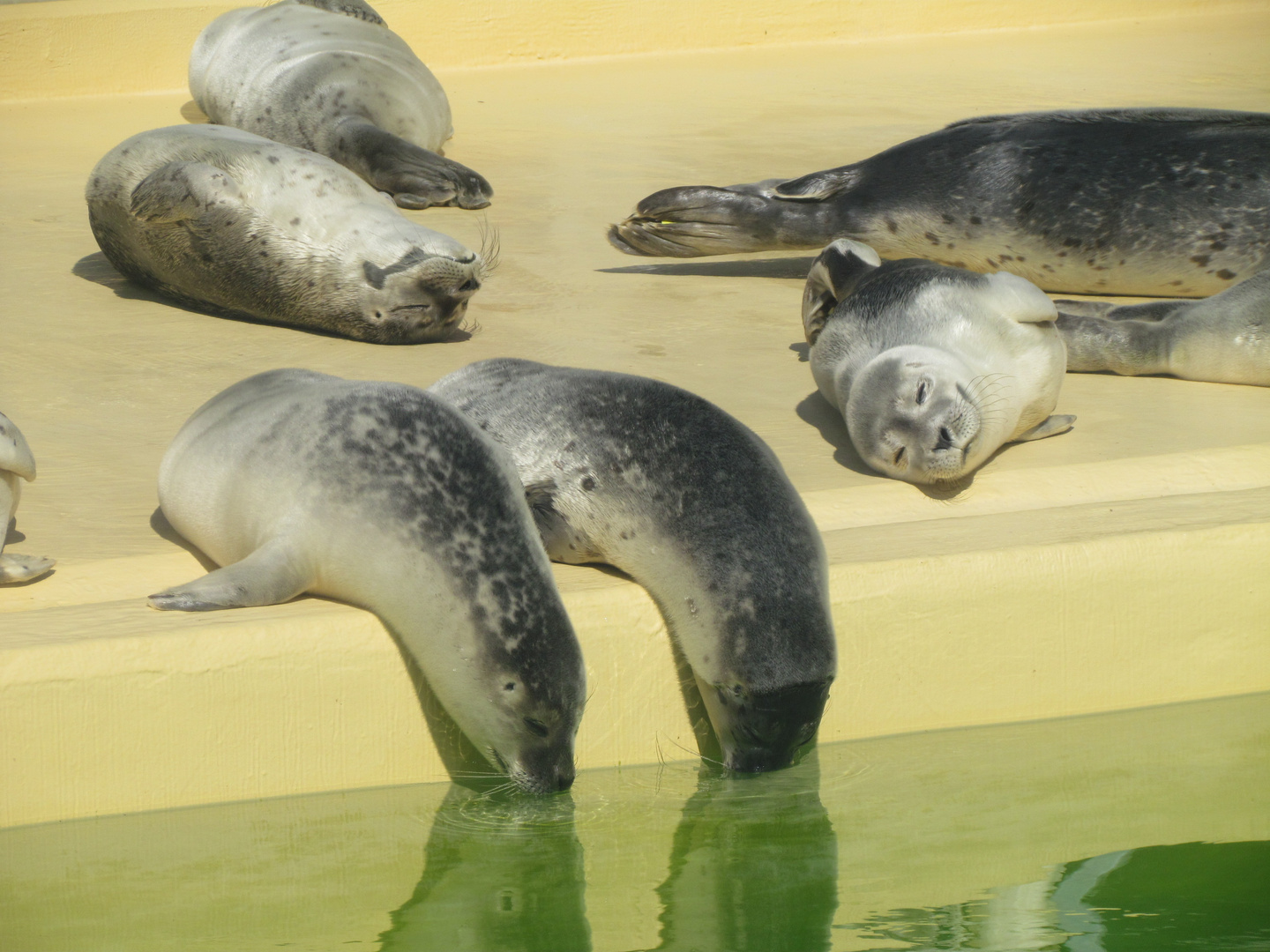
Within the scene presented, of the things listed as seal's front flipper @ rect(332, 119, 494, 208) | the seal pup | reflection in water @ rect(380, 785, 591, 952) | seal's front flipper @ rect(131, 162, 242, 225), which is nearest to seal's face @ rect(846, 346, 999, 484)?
reflection in water @ rect(380, 785, 591, 952)

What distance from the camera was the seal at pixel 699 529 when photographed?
9.18 ft

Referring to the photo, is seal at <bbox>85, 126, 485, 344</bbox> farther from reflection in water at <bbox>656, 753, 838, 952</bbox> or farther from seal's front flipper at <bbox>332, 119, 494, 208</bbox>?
reflection in water at <bbox>656, 753, 838, 952</bbox>

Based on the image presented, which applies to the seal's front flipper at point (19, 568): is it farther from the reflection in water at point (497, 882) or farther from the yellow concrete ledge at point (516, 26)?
the yellow concrete ledge at point (516, 26)

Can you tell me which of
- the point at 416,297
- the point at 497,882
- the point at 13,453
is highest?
the point at 13,453

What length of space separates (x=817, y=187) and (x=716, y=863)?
365 centimetres

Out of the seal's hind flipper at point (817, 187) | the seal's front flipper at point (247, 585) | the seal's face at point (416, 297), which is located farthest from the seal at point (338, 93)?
the seal's front flipper at point (247, 585)

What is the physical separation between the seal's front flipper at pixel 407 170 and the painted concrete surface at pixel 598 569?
96mm

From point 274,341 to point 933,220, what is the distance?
8.03ft

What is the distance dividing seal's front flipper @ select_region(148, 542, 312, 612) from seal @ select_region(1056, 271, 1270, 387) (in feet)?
8.86

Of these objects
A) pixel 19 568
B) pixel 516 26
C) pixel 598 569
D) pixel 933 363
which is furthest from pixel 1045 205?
pixel 516 26

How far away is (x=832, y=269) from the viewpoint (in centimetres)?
459

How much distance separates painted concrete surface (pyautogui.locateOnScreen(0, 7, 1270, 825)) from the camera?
105 inches

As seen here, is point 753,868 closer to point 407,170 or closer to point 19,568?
point 19,568

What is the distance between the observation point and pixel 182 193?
4.98 metres
